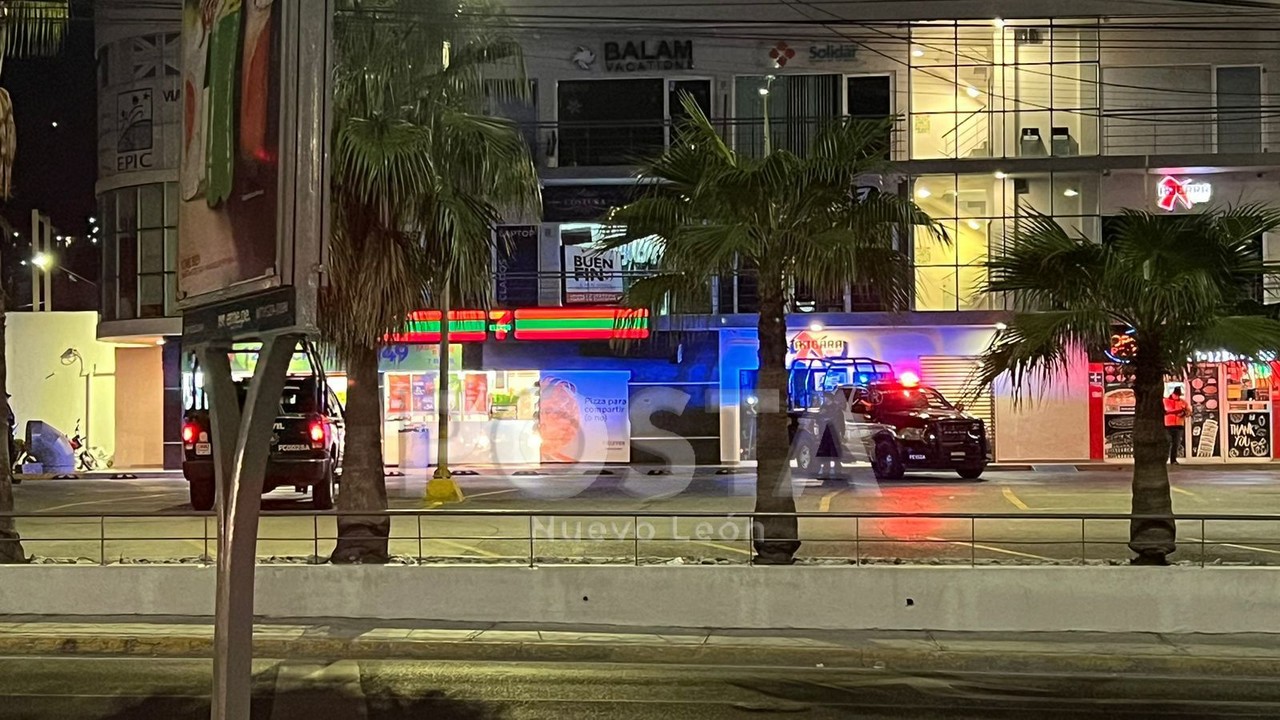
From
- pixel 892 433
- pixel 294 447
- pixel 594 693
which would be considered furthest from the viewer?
pixel 892 433

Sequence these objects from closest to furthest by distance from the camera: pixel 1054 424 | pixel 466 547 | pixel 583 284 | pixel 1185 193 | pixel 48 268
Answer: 1. pixel 466 547
2. pixel 1185 193
3. pixel 1054 424
4. pixel 583 284
5. pixel 48 268

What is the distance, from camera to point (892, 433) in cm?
2189

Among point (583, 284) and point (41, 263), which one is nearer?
point (583, 284)

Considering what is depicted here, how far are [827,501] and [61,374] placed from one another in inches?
846

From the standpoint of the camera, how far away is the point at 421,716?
7.72 m

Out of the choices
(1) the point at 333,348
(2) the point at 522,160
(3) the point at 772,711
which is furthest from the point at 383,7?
(3) the point at 772,711

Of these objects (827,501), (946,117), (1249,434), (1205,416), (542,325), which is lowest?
(827,501)

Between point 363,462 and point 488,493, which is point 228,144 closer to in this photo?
point 363,462

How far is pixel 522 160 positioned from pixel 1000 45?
62.2 ft

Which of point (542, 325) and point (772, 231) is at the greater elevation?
point (772, 231)

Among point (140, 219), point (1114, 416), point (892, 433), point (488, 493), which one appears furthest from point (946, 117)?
point (140, 219)

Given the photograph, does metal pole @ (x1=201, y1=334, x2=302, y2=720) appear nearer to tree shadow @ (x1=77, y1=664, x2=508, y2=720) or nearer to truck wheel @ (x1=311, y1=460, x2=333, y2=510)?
tree shadow @ (x1=77, y1=664, x2=508, y2=720)

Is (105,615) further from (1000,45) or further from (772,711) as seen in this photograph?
(1000,45)

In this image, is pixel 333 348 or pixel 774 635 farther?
pixel 333 348
